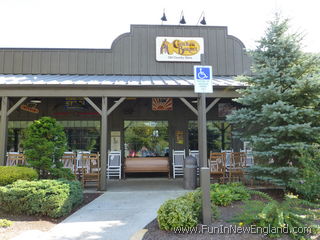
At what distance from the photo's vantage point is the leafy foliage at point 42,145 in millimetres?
6266

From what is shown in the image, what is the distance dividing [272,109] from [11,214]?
19.4 feet

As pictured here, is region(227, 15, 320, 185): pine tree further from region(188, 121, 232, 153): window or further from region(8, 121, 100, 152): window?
region(8, 121, 100, 152): window

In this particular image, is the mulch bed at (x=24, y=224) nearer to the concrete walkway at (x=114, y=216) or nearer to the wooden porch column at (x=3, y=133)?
the concrete walkway at (x=114, y=216)

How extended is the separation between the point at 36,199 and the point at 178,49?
793cm

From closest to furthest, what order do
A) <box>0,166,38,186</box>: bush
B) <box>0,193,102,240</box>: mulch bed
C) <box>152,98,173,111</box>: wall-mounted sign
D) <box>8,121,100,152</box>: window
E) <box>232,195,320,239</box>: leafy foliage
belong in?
<box>232,195,320,239</box>: leafy foliage
<box>0,193,102,240</box>: mulch bed
<box>0,166,38,186</box>: bush
<box>152,98,173,111</box>: wall-mounted sign
<box>8,121,100,152</box>: window

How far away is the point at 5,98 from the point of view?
7320 millimetres

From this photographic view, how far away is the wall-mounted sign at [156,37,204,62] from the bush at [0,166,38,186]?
665cm

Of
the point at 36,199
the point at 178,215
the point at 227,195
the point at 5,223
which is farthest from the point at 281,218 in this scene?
the point at 5,223

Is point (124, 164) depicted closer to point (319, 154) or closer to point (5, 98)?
point (5, 98)

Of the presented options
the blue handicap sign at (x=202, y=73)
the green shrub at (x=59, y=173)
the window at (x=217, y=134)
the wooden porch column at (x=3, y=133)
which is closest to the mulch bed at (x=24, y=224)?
the green shrub at (x=59, y=173)

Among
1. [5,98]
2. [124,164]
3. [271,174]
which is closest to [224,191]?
[271,174]

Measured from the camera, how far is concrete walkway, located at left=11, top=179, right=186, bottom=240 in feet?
13.3

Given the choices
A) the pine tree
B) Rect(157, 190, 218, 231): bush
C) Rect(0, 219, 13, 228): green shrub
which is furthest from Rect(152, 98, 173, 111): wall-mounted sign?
Rect(0, 219, 13, 228): green shrub

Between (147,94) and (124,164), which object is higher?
(147,94)
